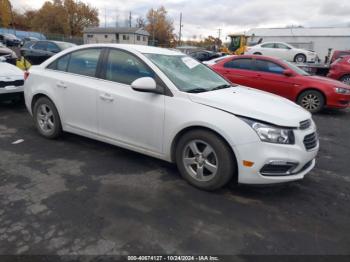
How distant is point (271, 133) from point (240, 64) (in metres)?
6.22

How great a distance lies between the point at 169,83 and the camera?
141 inches

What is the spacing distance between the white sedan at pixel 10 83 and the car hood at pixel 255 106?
16.2ft

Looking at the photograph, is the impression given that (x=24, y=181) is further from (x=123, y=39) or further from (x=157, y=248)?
(x=123, y=39)

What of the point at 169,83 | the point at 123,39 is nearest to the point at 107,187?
the point at 169,83

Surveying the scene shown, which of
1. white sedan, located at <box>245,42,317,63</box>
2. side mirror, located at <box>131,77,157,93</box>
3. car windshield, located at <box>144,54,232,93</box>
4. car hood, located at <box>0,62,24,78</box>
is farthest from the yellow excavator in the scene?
side mirror, located at <box>131,77,157,93</box>

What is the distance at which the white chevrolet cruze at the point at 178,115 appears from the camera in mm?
3111

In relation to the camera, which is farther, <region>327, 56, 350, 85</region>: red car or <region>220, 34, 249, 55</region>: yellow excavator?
<region>220, 34, 249, 55</region>: yellow excavator

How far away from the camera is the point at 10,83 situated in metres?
6.52

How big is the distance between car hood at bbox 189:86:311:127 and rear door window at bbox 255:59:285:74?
193 inches

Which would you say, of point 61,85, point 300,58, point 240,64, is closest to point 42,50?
point 240,64

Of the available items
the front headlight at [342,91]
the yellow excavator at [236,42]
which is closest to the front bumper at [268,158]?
the front headlight at [342,91]

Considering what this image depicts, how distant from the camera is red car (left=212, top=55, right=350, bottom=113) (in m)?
7.83

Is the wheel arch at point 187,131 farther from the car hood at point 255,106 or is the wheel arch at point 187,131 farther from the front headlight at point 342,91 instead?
the front headlight at point 342,91

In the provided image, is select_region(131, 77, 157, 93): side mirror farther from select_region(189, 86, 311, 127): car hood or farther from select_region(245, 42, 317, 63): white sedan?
select_region(245, 42, 317, 63): white sedan
